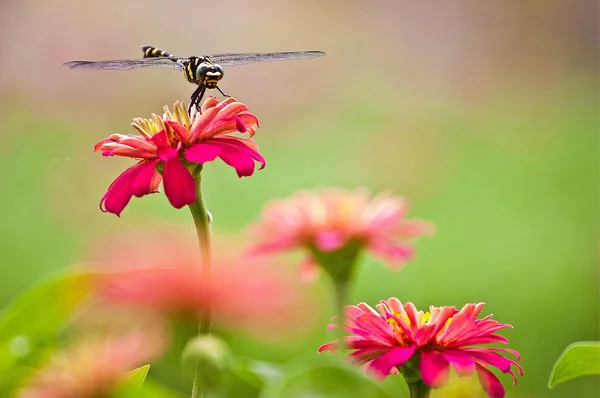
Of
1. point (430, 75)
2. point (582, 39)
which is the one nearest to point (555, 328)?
point (430, 75)

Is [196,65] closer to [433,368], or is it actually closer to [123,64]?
[123,64]

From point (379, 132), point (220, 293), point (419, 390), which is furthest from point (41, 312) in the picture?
point (379, 132)

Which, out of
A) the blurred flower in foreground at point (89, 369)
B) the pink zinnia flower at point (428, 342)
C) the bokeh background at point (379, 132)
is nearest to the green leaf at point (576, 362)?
the pink zinnia flower at point (428, 342)

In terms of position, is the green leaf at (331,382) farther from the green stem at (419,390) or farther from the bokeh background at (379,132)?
the bokeh background at (379,132)

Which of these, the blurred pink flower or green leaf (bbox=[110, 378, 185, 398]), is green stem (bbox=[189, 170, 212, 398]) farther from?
the blurred pink flower

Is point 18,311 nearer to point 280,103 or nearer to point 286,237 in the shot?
point 286,237

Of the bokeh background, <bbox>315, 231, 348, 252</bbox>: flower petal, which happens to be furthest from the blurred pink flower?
the bokeh background
